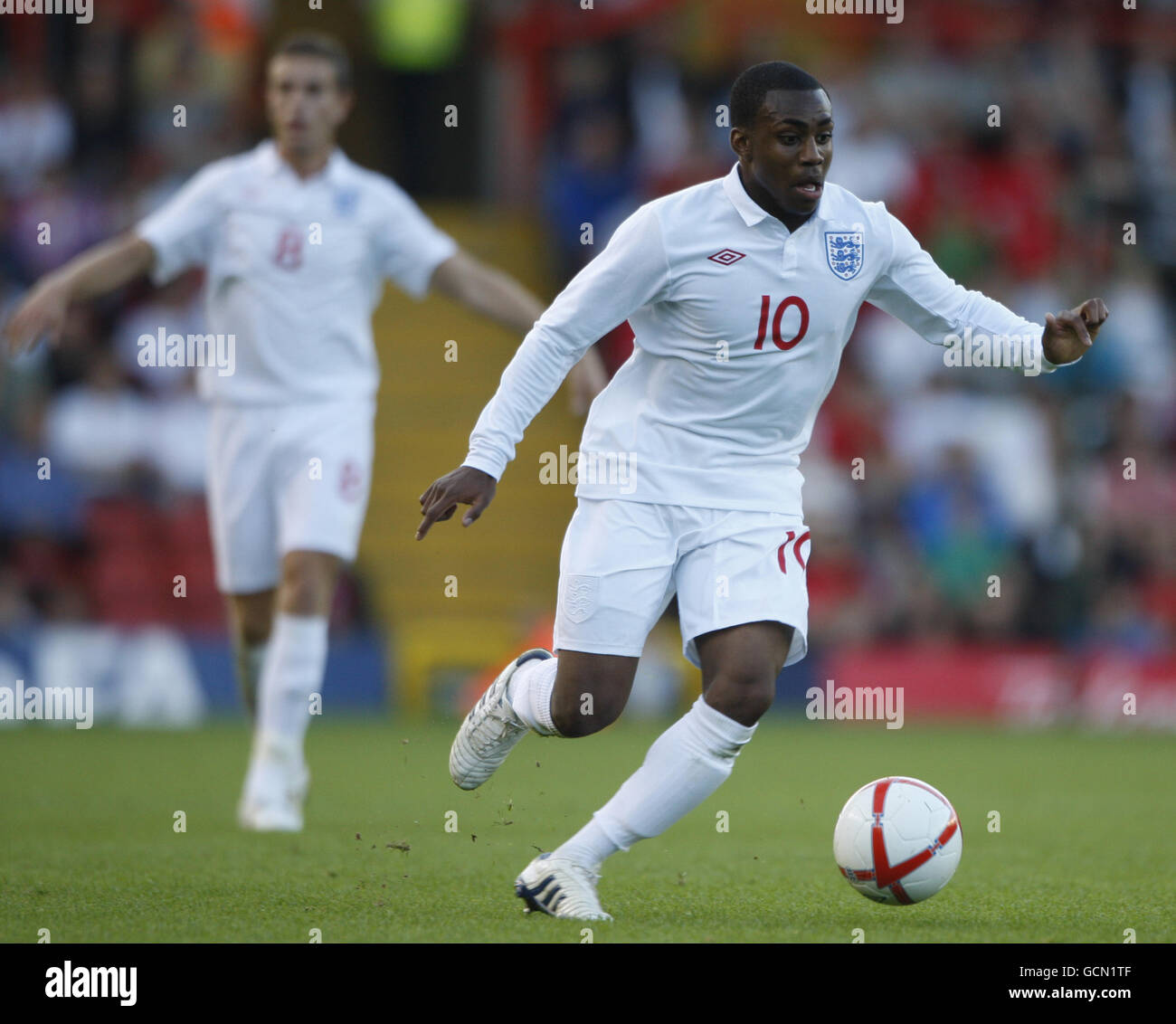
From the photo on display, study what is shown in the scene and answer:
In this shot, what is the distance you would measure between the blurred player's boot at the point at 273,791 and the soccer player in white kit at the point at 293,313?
0.25ft

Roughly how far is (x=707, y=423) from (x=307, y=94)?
10.8 feet

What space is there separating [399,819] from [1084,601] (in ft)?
26.6

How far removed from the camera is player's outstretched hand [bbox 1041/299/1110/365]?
5715 millimetres

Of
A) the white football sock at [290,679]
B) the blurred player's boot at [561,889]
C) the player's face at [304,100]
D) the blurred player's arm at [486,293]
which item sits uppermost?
the player's face at [304,100]

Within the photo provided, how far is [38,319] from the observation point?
7555mm

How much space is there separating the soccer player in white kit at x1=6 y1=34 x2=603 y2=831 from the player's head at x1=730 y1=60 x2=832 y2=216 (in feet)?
8.76

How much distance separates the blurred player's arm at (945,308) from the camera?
5.88 m

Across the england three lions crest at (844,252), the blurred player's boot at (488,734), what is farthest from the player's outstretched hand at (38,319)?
the england three lions crest at (844,252)

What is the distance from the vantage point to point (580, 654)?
18.9ft

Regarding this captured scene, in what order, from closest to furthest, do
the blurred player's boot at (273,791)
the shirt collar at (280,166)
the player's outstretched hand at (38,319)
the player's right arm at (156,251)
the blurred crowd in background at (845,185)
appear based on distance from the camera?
the player's outstretched hand at (38,319), the blurred player's boot at (273,791), the player's right arm at (156,251), the shirt collar at (280,166), the blurred crowd in background at (845,185)

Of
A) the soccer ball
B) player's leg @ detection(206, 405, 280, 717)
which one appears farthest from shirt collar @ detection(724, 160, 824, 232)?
player's leg @ detection(206, 405, 280, 717)

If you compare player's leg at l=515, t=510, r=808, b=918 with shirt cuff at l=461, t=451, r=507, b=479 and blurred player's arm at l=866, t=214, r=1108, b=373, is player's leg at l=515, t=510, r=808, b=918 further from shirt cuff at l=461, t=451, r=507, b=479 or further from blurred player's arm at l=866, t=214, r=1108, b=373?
blurred player's arm at l=866, t=214, r=1108, b=373

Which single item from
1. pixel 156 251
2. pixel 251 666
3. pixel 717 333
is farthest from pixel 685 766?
pixel 156 251

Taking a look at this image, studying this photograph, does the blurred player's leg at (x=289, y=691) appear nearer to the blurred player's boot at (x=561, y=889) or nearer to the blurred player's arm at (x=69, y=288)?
the blurred player's arm at (x=69, y=288)
